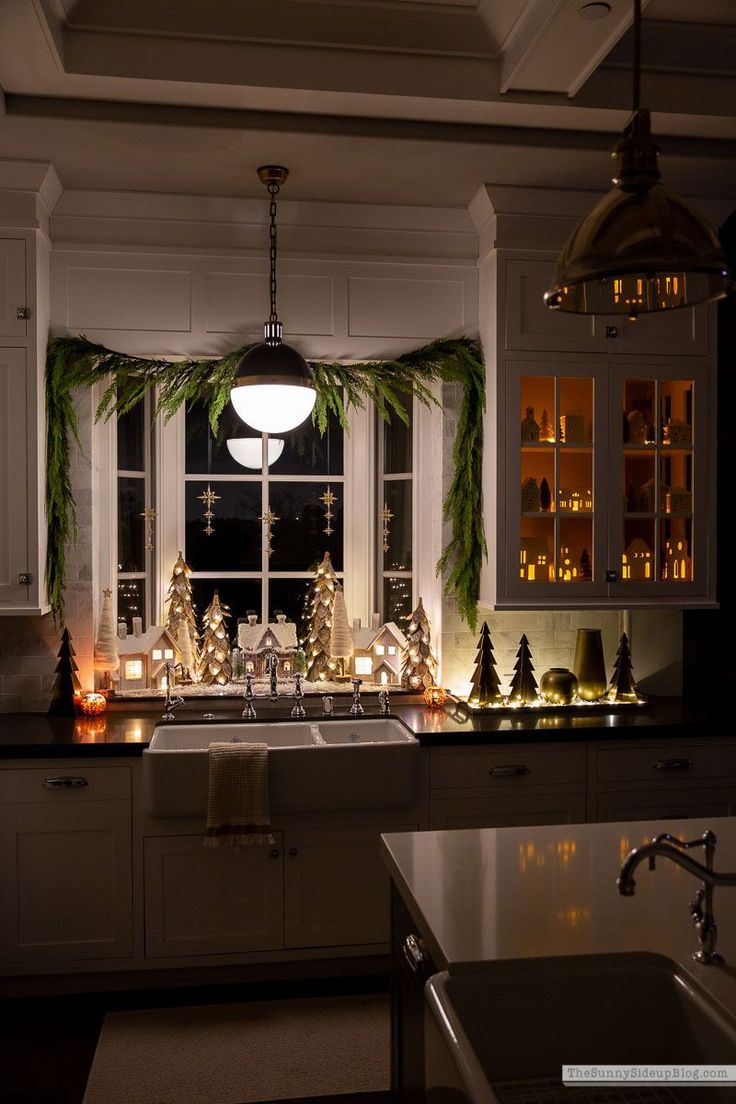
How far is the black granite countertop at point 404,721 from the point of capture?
3223 mm

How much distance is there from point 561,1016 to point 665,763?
1973 mm

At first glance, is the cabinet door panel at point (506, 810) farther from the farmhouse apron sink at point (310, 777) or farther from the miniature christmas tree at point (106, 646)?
the miniature christmas tree at point (106, 646)

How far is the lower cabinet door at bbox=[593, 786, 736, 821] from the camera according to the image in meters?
3.46

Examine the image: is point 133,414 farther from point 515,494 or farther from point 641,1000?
point 641,1000

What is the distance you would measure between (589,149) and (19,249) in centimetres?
204

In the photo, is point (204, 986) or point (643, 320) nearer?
point (204, 986)

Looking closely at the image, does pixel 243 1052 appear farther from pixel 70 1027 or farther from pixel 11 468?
pixel 11 468

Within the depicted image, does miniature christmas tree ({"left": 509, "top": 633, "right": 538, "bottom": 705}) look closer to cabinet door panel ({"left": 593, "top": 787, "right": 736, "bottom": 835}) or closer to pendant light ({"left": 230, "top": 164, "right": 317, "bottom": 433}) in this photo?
cabinet door panel ({"left": 593, "top": 787, "right": 736, "bottom": 835})

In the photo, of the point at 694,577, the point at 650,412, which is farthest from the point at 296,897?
the point at 650,412

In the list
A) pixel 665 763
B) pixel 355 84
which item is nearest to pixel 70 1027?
pixel 665 763

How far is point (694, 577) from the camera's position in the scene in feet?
12.4

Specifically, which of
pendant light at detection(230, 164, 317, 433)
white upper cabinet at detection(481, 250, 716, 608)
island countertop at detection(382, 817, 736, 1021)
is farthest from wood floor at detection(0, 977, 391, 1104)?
pendant light at detection(230, 164, 317, 433)

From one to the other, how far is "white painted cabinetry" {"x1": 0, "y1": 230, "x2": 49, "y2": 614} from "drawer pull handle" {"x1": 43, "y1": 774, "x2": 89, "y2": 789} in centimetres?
62

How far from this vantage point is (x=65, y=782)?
319 cm
